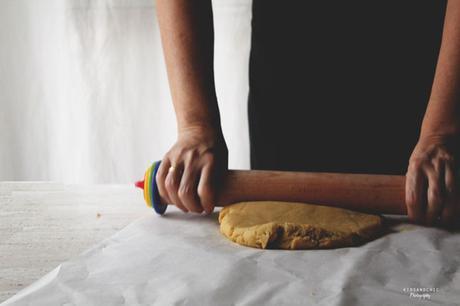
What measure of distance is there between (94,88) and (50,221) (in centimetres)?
116

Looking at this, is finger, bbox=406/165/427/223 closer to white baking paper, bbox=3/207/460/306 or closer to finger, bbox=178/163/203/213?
white baking paper, bbox=3/207/460/306

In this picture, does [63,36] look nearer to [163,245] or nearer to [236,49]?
[236,49]

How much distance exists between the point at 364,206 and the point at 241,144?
122 centimetres

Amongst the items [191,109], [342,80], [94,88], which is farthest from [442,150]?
[94,88]

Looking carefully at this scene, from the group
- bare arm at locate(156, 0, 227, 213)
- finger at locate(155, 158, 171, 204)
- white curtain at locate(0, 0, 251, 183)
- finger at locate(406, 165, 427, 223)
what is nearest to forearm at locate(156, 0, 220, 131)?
bare arm at locate(156, 0, 227, 213)

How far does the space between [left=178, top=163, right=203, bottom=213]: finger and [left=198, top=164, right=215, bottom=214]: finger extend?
1cm

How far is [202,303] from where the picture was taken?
600 mm

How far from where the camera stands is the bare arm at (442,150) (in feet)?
2.84

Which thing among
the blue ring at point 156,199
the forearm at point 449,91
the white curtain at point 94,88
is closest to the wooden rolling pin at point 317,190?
the blue ring at point 156,199

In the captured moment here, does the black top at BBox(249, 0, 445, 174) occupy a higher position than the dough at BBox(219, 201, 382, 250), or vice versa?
the black top at BBox(249, 0, 445, 174)

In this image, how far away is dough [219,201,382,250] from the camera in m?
0.79

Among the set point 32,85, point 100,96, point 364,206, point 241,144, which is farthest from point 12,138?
point 364,206

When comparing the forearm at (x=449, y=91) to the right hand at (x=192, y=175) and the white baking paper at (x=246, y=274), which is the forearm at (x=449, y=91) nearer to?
the white baking paper at (x=246, y=274)

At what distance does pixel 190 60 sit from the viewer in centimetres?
105
